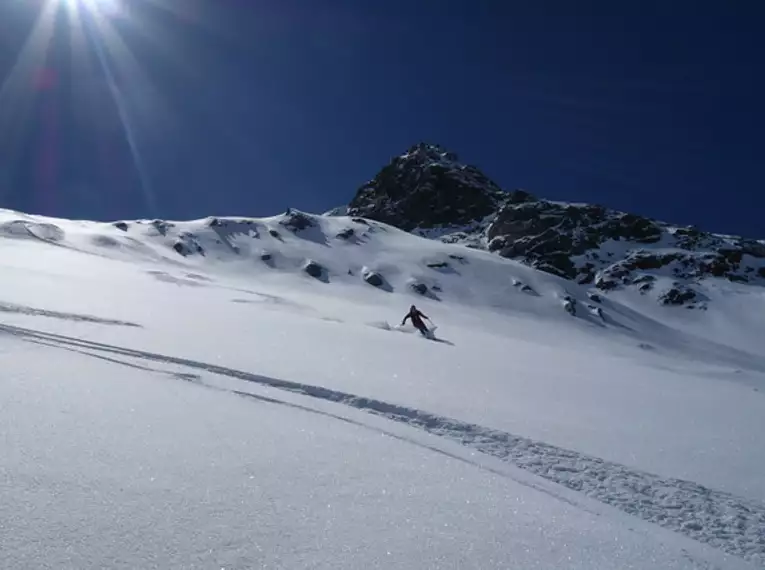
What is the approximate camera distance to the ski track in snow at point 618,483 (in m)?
4.96

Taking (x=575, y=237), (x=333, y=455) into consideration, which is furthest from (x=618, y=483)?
(x=575, y=237)

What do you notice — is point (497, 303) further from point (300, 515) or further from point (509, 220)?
point (509, 220)

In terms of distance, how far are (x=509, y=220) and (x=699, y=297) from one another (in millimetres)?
43939

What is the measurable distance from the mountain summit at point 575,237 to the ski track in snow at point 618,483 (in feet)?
306

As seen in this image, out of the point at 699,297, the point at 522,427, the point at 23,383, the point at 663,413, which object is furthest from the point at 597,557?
the point at 699,297

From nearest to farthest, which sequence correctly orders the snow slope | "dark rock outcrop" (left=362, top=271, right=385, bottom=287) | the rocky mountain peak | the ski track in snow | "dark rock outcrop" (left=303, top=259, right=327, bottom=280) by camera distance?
the snow slope
the ski track in snow
"dark rock outcrop" (left=362, top=271, right=385, bottom=287)
"dark rock outcrop" (left=303, top=259, right=327, bottom=280)
the rocky mountain peak

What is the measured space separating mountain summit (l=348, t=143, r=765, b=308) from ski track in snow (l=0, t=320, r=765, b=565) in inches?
3667

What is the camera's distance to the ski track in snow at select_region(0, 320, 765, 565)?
4.96 meters

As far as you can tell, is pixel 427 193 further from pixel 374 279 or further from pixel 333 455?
A: pixel 333 455

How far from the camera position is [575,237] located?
11738 cm

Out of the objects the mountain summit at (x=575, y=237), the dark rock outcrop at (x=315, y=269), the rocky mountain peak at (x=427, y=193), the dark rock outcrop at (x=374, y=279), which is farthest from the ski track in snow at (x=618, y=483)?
the rocky mountain peak at (x=427, y=193)

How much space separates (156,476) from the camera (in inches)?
169

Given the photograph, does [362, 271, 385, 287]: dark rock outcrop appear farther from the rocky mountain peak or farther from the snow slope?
the rocky mountain peak

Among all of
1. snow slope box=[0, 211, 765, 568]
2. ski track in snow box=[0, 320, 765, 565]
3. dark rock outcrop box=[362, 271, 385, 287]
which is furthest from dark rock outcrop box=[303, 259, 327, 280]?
ski track in snow box=[0, 320, 765, 565]
